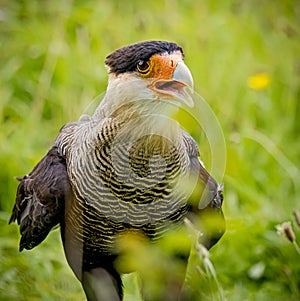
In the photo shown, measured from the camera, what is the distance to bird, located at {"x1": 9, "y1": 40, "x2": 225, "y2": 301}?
364 cm

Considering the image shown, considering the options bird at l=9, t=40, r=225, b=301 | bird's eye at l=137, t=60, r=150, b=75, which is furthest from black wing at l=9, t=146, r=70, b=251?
bird's eye at l=137, t=60, r=150, b=75

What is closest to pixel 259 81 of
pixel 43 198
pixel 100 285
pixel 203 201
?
pixel 203 201

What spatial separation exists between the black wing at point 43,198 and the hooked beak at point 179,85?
0.63 m

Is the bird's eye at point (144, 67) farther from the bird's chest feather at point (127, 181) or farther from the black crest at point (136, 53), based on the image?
the bird's chest feather at point (127, 181)

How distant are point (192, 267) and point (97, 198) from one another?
66 centimetres

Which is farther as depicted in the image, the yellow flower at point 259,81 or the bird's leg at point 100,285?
the yellow flower at point 259,81

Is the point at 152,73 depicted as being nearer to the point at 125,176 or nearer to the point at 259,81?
the point at 125,176

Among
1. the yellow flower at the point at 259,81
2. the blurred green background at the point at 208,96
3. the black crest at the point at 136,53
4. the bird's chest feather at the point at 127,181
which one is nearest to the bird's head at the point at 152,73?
the black crest at the point at 136,53

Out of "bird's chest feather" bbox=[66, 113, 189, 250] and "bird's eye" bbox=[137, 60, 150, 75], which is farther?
"bird's chest feather" bbox=[66, 113, 189, 250]

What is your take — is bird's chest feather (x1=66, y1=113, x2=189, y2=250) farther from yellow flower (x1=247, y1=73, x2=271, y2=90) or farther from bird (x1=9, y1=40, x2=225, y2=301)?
yellow flower (x1=247, y1=73, x2=271, y2=90)

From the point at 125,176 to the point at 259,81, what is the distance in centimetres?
269

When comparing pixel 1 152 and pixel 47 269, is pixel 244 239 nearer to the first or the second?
pixel 47 269

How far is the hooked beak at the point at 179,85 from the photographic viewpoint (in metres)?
3.54

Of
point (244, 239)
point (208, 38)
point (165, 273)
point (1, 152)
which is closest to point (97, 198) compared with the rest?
point (165, 273)
